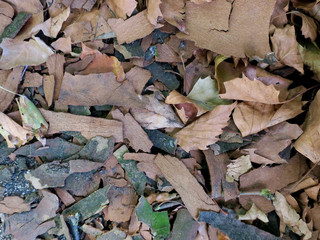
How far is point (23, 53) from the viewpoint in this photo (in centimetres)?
137

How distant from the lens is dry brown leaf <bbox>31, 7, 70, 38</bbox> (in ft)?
4.53

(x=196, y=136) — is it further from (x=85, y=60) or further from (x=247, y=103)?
(x=85, y=60)

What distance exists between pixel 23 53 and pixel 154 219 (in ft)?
3.24

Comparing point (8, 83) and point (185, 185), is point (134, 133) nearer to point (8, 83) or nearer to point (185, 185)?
point (185, 185)

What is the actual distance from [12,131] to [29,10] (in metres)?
0.58

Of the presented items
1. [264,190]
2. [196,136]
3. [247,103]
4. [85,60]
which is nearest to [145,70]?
[85,60]

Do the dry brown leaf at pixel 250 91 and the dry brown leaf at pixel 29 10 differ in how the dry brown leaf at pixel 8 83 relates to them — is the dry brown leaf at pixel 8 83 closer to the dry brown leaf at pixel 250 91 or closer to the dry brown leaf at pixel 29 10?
the dry brown leaf at pixel 29 10

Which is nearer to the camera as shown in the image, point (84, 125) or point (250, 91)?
point (250, 91)

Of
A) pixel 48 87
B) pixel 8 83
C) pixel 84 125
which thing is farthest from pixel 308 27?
pixel 8 83

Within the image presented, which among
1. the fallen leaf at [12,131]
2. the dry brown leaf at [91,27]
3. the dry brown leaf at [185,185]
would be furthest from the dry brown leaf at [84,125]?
the dry brown leaf at [91,27]

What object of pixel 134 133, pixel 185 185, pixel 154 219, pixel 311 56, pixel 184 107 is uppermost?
pixel 311 56

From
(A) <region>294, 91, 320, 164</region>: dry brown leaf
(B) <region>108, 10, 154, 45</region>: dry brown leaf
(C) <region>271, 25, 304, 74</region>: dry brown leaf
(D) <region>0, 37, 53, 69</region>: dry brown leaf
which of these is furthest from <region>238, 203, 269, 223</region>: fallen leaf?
(D) <region>0, 37, 53, 69</region>: dry brown leaf

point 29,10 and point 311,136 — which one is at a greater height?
point 29,10

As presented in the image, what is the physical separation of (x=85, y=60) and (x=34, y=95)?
0.30 metres
